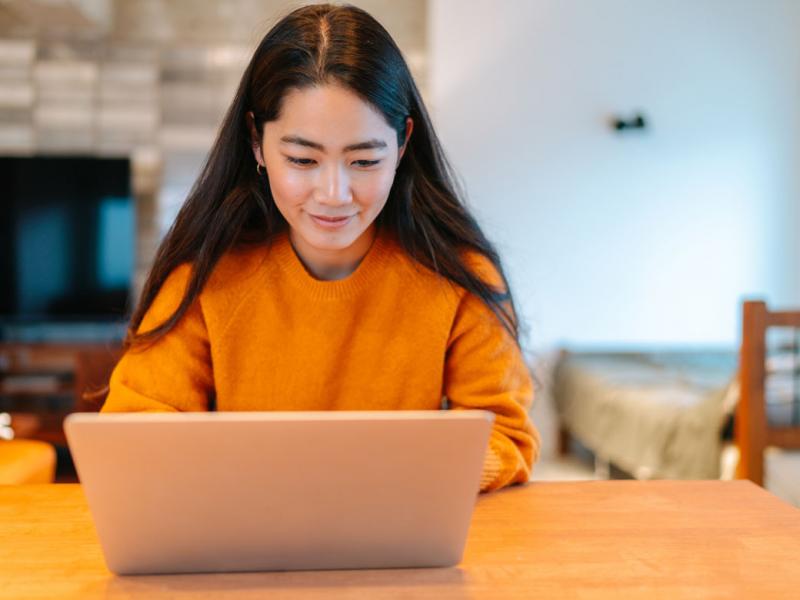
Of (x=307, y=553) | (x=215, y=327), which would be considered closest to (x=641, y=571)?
(x=307, y=553)

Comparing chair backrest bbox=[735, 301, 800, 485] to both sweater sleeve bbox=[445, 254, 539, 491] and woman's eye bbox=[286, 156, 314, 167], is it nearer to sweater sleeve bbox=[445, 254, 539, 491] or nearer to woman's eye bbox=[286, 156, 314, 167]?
sweater sleeve bbox=[445, 254, 539, 491]

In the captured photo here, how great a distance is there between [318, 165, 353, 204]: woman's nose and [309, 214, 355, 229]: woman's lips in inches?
1.7

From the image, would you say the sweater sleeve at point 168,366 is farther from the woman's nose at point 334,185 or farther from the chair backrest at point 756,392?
the chair backrest at point 756,392

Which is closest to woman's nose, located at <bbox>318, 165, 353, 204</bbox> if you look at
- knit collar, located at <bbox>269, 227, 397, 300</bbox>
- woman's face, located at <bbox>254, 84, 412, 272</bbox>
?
woman's face, located at <bbox>254, 84, 412, 272</bbox>

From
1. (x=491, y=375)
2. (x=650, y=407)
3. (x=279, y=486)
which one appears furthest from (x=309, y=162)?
(x=650, y=407)

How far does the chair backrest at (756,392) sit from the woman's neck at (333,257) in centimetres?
92

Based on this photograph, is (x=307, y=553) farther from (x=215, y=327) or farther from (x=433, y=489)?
(x=215, y=327)

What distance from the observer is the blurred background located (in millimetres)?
4109

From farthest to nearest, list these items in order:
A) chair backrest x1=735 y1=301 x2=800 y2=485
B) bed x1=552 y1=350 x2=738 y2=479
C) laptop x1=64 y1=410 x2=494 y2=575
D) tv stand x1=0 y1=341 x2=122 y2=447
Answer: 1. tv stand x1=0 y1=341 x2=122 y2=447
2. bed x1=552 y1=350 x2=738 y2=479
3. chair backrest x1=735 y1=301 x2=800 y2=485
4. laptop x1=64 y1=410 x2=494 y2=575

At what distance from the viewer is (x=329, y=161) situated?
1115 mm

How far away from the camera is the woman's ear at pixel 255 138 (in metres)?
1.23

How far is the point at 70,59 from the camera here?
13.6 ft

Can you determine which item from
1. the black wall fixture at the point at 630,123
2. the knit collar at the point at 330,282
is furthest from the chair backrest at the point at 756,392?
the black wall fixture at the point at 630,123

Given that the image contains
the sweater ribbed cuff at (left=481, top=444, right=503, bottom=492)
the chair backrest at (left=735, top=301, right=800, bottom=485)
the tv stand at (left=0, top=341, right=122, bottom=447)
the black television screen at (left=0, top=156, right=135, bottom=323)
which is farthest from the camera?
the black television screen at (left=0, top=156, right=135, bottom=323)
